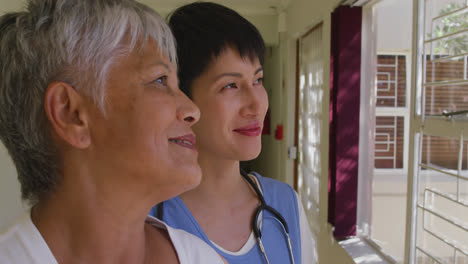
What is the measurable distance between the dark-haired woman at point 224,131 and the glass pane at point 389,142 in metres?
1.33

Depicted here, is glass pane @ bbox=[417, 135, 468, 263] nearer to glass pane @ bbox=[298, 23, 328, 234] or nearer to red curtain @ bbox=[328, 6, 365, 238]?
red curtain @ bbox=[328, 6, 365, 238]

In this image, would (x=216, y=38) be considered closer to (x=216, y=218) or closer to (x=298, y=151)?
(x=216, y=218)

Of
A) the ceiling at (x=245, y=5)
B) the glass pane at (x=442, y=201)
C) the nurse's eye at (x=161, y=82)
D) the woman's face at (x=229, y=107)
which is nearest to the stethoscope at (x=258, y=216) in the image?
the woman's face at (x=229, y=107)

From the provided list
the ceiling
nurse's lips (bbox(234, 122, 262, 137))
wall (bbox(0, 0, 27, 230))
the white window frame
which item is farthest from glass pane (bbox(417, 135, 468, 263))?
wall (bbox(0, 0, 27, 230))

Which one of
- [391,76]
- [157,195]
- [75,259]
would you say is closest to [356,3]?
[391,76]

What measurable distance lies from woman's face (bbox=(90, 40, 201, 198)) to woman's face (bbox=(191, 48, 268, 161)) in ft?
0.90

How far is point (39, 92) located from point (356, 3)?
1.89 meters

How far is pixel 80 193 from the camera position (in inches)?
24.6

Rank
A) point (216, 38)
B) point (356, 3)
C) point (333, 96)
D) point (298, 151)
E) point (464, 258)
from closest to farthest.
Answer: point (216, 38), point (464, 258), point (356, 3), point (333, 96), point (298, 151)

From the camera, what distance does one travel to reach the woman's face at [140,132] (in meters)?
0.61

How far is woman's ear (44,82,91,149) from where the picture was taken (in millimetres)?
580

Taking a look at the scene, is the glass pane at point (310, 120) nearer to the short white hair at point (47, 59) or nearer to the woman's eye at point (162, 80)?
the woman's eye at point (162, 80)

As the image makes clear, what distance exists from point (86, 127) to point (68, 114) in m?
0.04

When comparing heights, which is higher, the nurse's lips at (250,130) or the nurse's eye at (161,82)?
the nurse's eye at (161,82)
